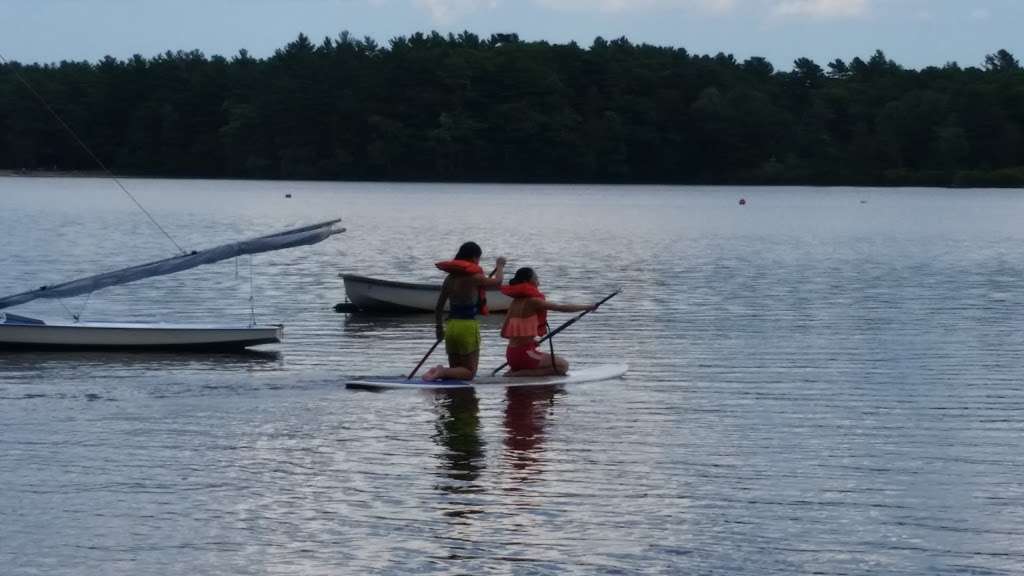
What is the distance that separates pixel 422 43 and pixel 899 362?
172533mm

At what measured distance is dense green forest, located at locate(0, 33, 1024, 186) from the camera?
170m

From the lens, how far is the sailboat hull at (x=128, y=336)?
2744cm

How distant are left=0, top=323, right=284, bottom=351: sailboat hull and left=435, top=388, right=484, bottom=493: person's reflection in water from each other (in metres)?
6.08

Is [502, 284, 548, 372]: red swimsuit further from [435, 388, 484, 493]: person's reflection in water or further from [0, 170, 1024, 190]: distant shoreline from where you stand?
[0, 170, 1024, 190]: distant shoreline

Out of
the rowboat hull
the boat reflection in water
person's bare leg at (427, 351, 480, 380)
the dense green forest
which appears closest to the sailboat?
person's bare leg at (427, 351, 480, 380)

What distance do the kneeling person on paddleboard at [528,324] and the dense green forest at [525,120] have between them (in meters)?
146

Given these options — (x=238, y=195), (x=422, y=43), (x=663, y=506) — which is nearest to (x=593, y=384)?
(x=663, y=506)

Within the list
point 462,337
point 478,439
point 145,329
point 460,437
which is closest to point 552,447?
point 478,439

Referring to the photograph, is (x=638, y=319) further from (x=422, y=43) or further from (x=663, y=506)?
(x=422, y=43)

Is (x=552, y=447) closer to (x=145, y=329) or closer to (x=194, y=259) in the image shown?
(x=194, y=259)

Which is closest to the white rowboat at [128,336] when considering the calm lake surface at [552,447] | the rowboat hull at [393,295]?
the calm lake surface at [552,447]

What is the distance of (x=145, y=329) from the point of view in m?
27.6

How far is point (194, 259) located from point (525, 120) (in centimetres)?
14436

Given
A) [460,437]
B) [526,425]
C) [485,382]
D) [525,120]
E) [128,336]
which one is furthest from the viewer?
[525,120]
